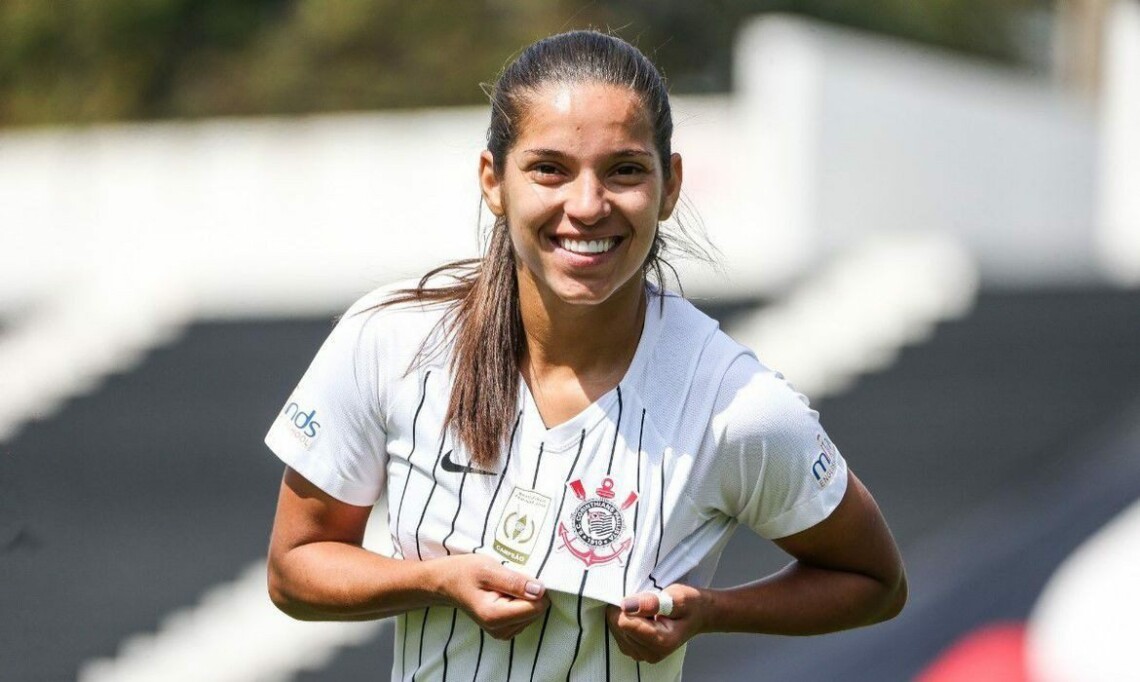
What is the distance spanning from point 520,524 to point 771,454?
0.34m

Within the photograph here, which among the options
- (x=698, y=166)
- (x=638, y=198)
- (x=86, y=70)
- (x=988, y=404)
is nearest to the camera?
(x=638, y=198)

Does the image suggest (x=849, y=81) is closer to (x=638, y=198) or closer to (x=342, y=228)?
(x=342, y=228)

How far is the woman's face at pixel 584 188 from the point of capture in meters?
2.32

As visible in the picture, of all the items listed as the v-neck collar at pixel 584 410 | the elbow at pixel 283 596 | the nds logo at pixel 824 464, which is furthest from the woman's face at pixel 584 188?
the elbow at pixel 283 596

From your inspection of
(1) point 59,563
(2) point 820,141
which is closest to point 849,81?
(2) point 820,141

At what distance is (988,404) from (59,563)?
17.6 feet

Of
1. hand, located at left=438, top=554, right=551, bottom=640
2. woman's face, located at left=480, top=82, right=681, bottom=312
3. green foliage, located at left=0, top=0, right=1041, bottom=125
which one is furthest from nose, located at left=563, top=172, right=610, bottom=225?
green foliage, located at left=0, top=0, right=1041, bottom=125

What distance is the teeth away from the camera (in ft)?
7.67

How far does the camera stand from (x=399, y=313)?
2482 mm

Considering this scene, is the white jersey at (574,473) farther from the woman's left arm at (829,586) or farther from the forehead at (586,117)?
the forehead at (586,117)

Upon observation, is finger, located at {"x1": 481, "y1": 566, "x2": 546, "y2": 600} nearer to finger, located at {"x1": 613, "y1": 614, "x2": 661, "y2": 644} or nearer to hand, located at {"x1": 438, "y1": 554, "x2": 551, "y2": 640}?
hand, located at {"x1": 438, "y1": 554, "x2": 551, "y2": 640}

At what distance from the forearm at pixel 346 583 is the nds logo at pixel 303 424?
0.50 ft

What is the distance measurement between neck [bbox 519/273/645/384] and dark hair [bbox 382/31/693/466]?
1.2 inches

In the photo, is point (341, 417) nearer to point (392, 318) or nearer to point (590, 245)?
point (392, 318)
